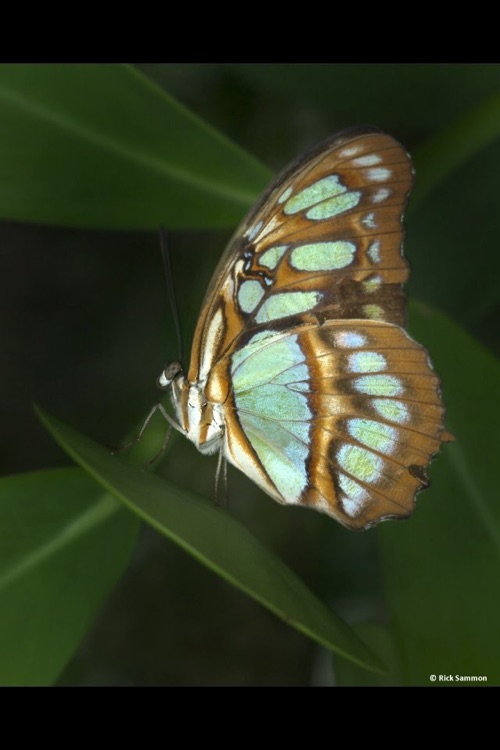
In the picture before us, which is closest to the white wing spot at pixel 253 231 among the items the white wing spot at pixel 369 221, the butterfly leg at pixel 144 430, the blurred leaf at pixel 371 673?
the white wing spot at pixel 369 221

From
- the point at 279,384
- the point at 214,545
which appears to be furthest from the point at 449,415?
the point at 214,545

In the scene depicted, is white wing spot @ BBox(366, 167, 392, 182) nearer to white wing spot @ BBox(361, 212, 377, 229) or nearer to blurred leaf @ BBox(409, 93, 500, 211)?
white wing spot @ BBox(361, 212, 377, 229)

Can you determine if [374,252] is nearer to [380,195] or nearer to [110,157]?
[380,195]

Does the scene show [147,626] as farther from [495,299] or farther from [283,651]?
[495,299]

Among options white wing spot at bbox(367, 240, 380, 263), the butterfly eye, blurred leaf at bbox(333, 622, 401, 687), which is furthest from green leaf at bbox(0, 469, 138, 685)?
white wing spot at bbox(367, 240, 380, 263)

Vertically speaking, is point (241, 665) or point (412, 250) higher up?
point (412, 250)
